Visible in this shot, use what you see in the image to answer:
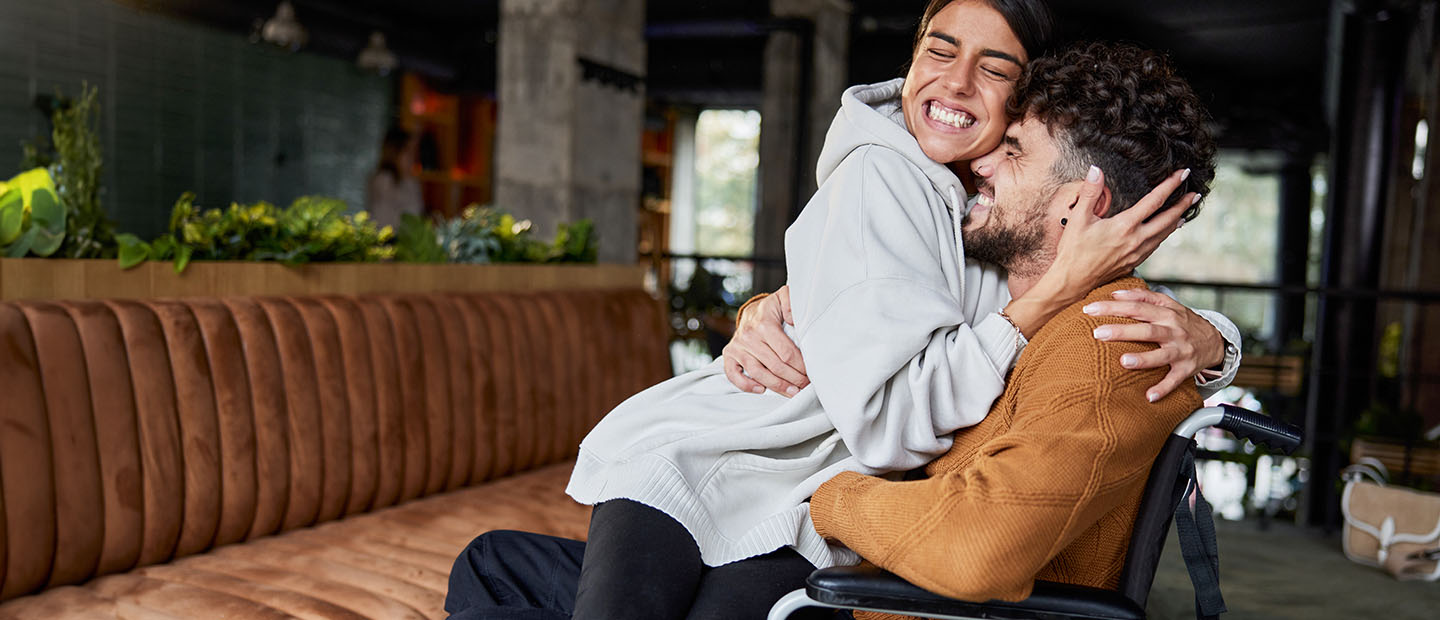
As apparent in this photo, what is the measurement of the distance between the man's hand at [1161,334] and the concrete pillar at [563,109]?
347 centimetres

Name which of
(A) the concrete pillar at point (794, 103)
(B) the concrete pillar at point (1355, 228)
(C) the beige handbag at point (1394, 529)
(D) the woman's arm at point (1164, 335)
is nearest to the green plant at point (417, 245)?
(D) the woman's arm at point (1164, 335)

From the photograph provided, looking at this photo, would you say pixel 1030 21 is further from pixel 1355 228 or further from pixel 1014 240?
pixel 1355 228

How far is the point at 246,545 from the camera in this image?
89.8 inches

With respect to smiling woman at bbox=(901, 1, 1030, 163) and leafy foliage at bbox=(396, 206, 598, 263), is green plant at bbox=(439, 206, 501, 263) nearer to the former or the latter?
leafy foliage at bbox=(396, 206, 598, 263)

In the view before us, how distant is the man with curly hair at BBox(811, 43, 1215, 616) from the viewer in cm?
102

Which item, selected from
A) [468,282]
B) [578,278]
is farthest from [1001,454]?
[578,278]

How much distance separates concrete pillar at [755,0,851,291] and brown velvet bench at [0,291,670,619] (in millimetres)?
5415

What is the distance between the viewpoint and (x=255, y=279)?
2.48 metres

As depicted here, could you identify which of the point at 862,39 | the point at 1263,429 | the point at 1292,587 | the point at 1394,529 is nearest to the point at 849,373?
the point at 1263,429

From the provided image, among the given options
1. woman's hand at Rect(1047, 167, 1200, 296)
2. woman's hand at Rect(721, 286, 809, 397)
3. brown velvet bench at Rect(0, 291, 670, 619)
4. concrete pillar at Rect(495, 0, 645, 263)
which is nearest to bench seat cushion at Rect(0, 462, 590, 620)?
brown velvet bench at Rect(0, 291, 670, 619)

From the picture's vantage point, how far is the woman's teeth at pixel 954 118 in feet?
4.38

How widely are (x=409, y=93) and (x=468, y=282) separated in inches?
302

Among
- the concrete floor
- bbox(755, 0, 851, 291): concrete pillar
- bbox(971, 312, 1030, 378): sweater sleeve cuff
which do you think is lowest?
the concrete floor

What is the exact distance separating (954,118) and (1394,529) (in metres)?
3.03
